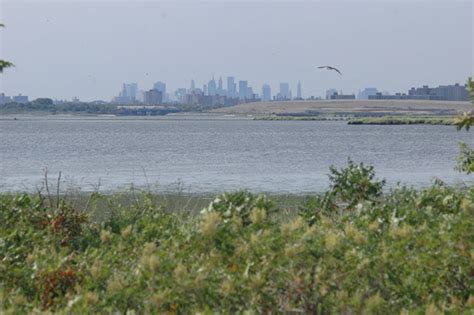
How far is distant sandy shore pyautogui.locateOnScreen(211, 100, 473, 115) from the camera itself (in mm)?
120562

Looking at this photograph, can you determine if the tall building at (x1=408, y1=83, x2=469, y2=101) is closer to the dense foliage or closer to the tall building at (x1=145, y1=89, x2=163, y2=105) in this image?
the tall building at (x1=145, y1=89, x2=163, y2=105)

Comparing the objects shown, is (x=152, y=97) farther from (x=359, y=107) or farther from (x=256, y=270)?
(x=256, y=270)

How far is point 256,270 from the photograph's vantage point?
5312mm

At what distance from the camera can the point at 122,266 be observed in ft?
18.2

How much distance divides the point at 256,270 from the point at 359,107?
122m

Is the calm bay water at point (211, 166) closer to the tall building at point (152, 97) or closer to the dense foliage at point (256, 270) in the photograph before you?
the dense foliage at point (256, 270)

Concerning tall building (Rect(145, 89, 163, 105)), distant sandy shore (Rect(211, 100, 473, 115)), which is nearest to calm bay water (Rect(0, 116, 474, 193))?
distant sandy shore (Rect(211, 100, 473, 115))

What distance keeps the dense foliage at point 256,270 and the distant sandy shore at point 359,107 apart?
10863 cm

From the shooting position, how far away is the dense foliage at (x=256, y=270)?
5055mm

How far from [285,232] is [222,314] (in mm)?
747

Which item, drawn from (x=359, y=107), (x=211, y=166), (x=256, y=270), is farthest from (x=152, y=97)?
(x=256, y=270)

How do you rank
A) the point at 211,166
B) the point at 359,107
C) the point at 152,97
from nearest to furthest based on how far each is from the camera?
the point at 211,166, the point at 359,107, the point at 152,97

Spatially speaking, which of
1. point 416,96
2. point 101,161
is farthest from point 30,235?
point 416,96

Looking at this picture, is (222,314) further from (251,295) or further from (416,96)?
(416,96)
